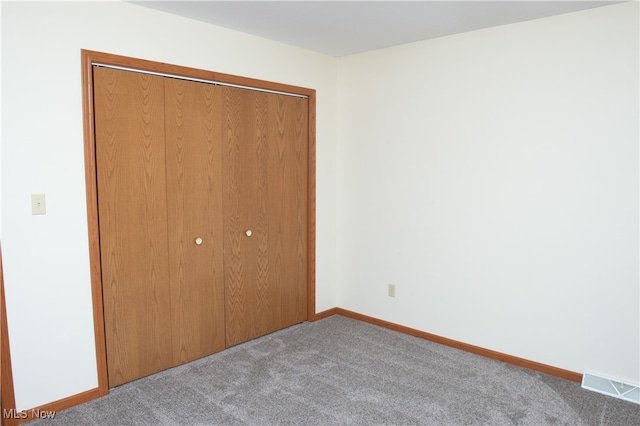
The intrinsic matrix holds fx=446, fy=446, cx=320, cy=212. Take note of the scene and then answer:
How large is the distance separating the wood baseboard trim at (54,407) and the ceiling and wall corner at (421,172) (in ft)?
0.12

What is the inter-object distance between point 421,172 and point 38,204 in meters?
2.54

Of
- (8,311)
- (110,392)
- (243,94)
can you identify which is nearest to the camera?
(8,311)

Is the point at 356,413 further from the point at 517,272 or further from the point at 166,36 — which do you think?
the point at 166,36

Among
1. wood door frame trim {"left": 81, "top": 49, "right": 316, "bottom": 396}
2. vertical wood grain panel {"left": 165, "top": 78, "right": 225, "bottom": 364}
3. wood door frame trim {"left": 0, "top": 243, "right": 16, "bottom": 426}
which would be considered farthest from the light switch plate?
vertical wood grain panel {"left": 165, "top": 78, "right": 225, "bottom": 364}

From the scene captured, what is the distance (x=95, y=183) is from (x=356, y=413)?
1964 mm

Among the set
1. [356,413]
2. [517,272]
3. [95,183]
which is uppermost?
[95,183]

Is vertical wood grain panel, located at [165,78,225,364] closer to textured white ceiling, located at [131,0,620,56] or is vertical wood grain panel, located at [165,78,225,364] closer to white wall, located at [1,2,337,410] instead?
white wall, located at [1,2,337,410]

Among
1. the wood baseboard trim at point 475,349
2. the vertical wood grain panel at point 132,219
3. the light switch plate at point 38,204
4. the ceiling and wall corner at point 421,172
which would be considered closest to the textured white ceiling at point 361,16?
the ceiling and wall corner at point 421,172

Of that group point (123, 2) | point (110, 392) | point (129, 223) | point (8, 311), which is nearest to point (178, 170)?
point (129, 223)

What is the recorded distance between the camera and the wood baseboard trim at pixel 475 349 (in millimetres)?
2881

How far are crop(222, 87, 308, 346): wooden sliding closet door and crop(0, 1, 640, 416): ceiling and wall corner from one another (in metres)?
0.22

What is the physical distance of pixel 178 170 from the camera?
9.66 feet

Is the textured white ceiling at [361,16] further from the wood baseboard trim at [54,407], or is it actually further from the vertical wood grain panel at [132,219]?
the wood baseboard trim at [54,407]

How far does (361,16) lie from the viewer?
110 inches
